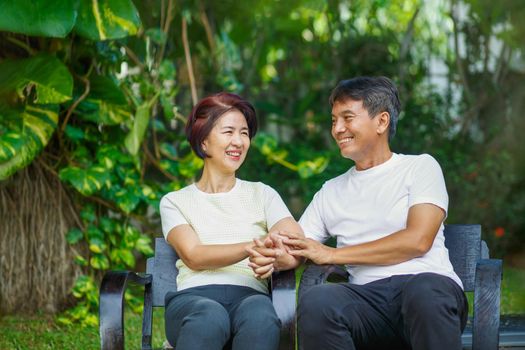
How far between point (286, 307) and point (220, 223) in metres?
0.54

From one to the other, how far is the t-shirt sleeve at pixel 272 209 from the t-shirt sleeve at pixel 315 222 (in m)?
0.09

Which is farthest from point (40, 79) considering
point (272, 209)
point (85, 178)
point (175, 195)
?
point (272, 209)

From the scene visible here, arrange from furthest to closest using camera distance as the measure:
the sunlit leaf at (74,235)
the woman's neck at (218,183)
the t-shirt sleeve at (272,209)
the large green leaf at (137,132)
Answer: the sunlit leaf at (74,235) → the large green leaf at (137,132) → the woman's neck at (218,183) → the t-shirt sleeve at (272,209)

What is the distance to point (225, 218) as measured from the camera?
3564mm

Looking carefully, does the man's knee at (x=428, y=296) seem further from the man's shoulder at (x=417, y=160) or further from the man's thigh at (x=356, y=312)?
the man's shoulder at (x=417, y=160)

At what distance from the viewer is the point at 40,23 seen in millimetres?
4387

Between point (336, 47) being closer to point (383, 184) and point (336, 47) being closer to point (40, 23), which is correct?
point (40, 23)

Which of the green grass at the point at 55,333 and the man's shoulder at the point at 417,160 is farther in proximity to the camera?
the green grass at the point at 55,333

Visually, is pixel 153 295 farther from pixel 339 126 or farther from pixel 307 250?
pixel 339 126

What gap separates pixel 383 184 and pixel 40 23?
6.53 ft

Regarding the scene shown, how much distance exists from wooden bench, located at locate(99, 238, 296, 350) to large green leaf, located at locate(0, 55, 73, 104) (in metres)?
1.36

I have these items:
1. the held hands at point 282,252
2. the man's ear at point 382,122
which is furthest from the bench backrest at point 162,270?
the man's ear at point 382,122

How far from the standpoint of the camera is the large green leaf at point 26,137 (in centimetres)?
470

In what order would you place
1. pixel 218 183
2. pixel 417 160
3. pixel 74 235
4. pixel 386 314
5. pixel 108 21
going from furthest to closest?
pixel 74 235
pixel 108 21
pixel 218 183
pixel 417 160
pixel 386 314
